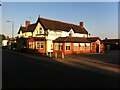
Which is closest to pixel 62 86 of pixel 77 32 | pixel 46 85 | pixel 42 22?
pixel 46 85

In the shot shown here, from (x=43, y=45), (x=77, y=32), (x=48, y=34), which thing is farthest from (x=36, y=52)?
(x=77, y=32)

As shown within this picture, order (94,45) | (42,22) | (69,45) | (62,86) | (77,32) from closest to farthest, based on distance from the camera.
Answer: (62,86), (69,45), (42,22), (94,45), (77,32)

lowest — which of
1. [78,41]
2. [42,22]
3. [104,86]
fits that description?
[104,86]

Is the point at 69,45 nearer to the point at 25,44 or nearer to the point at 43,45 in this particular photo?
the point at 43,45

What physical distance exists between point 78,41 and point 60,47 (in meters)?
4.25

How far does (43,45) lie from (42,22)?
18.6ft

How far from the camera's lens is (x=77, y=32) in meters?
44.3

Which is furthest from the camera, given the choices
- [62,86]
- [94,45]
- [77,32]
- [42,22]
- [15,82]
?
[77,32]

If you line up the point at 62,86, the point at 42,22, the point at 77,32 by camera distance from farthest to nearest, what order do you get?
the point at 77,32
the point at 42,22
the point at 62,86

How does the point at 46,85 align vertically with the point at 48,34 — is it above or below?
below

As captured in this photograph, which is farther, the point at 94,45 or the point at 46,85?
the point at 94,45

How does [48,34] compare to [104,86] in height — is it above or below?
above

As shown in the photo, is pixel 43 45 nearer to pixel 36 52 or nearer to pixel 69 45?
pixel 36 52

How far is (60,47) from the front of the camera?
3631 centimetres
